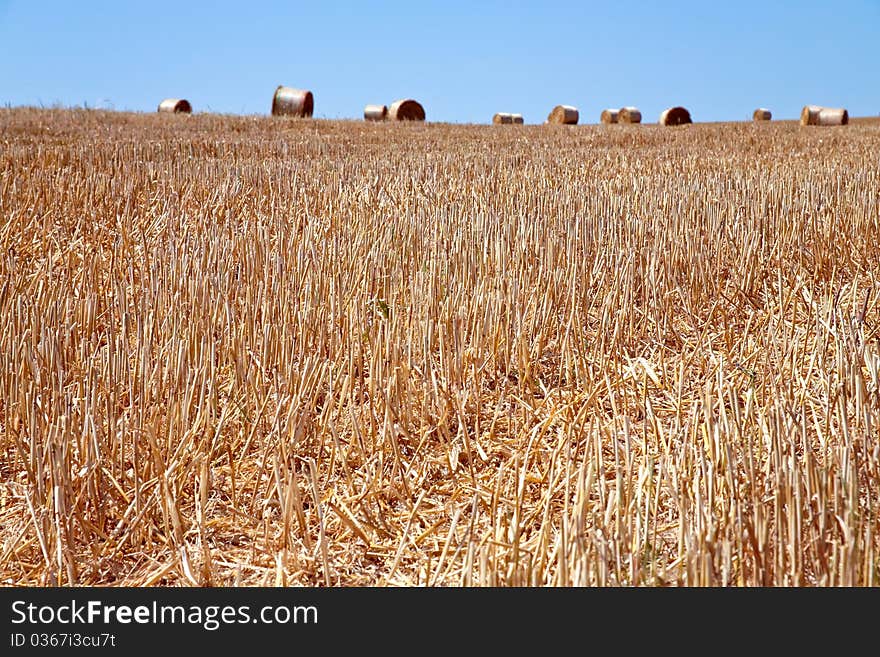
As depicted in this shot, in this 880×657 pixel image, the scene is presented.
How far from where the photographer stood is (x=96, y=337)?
2893 mm

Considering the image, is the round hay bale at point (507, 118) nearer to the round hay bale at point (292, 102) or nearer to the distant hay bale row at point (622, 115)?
the distant hay bale row at point (622, 115)

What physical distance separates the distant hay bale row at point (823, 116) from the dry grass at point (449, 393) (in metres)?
16.5

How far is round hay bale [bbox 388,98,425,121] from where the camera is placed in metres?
19.1

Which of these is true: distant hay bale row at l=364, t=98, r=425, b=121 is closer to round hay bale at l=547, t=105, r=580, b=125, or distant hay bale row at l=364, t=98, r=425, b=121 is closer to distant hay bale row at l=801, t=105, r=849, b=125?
round hay bale at l=547, t=105, r=580, b=125

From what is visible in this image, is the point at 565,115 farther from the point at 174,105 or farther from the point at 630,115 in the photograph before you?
the point at 174,105

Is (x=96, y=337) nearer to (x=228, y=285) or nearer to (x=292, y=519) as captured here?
(x=228, y=285)

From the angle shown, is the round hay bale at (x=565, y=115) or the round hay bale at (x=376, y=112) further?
the round hay bale at (x=565, y=115)

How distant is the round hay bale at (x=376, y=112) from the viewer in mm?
19938

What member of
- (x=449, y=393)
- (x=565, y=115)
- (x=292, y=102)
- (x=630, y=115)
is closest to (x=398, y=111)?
(x=292, y=102)

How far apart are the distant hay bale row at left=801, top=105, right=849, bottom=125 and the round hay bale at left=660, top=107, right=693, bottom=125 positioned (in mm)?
2766

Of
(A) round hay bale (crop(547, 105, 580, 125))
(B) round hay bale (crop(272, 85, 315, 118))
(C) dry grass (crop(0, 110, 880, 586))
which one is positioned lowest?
(C) dry grass (crop(0, 110, 880, 586))

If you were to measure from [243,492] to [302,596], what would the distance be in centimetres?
74

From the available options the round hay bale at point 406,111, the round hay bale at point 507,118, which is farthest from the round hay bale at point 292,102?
the round hay bale at point 507,118

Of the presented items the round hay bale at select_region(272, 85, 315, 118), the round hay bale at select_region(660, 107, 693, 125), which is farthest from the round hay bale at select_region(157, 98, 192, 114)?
the round hay bale at select_region(660, 107, 693, 125)
